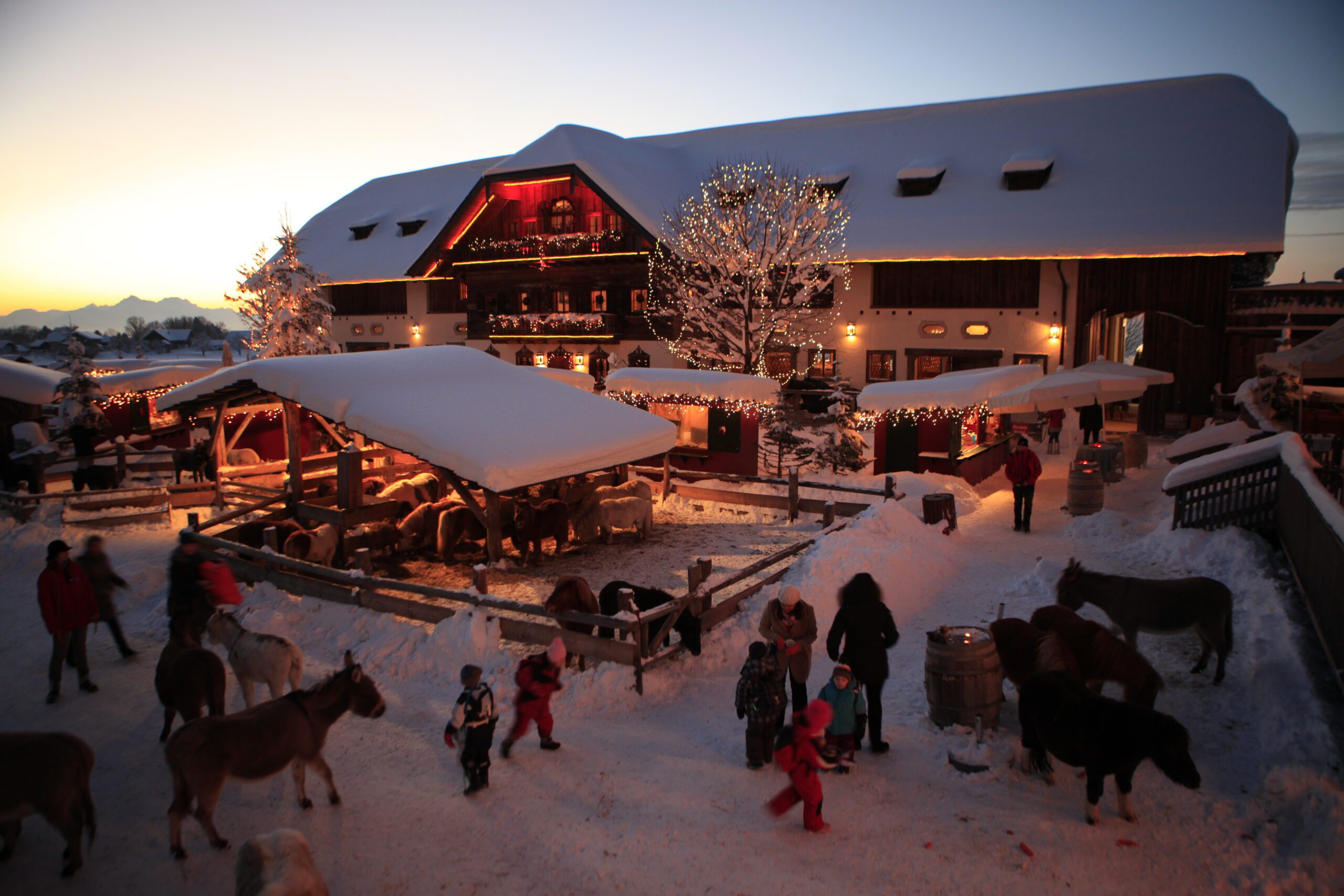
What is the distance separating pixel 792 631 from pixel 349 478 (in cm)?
888

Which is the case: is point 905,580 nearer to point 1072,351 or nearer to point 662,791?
point 662,791

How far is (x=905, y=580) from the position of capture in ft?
34.1

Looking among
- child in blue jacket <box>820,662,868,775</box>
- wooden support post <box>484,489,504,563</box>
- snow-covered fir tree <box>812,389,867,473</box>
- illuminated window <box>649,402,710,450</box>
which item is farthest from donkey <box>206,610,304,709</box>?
snow-covered fir tree <box>812,389,867,473</box>

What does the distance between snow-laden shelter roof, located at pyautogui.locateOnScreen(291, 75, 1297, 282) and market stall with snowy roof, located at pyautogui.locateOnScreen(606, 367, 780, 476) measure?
40.6 feet

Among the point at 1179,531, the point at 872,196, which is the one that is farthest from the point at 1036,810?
the point at 872,196

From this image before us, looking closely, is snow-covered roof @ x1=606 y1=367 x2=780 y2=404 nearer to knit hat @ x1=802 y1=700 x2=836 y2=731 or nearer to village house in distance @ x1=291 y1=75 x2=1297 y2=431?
village house in distance @ x1=291 y1=75 x2=1297 y2=431

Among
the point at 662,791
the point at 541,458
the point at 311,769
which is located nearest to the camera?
the point at 662,791

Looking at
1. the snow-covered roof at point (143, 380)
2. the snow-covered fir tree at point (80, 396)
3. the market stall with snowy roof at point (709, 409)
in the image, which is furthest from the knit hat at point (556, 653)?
the snow-covered roof at point (143, 380)

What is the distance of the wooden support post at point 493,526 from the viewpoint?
12.3 metres

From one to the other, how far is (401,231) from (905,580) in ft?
129

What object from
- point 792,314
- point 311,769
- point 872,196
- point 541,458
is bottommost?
point 311,769

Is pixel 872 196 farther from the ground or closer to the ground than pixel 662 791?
farther from the ground

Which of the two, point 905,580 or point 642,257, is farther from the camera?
point 642,257

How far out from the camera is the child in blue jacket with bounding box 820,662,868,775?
19.5 ft
